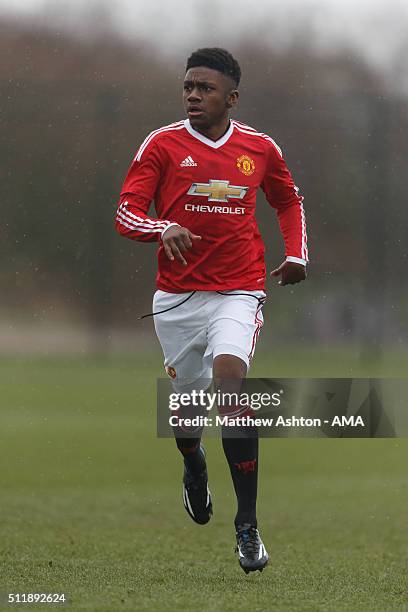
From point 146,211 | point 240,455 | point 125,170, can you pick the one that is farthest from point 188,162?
point 125,170

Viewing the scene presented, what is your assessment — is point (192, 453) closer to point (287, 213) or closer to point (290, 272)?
point (290, 272)

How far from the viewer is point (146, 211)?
489 centimetres

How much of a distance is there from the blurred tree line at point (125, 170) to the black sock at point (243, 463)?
9.28 metres

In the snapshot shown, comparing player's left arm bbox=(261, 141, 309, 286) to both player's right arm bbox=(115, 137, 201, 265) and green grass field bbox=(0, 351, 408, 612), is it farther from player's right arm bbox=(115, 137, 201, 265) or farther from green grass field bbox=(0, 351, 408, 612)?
green grass field bbox=(0, 351, 408, 612)

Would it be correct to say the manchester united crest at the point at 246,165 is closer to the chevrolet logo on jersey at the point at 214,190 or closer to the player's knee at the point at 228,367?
the chevrolet logo on jersey at the point at 214,190

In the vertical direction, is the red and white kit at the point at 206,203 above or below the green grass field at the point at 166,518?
above

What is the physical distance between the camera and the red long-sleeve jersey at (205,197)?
16.2ft

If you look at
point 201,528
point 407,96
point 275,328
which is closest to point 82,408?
point 275,328

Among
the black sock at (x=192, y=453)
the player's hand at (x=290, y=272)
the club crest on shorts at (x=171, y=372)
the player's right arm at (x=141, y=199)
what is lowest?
the black sock at (x=192, y=453)

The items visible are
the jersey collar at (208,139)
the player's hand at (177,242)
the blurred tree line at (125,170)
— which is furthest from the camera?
the blurred tree line at (125,170)

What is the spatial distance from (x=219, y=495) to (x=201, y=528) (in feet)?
5.05

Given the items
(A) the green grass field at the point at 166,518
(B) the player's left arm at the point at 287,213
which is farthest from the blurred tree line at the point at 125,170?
(B) the player's left arm at the point at 287,213

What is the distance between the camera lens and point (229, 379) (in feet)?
15.6

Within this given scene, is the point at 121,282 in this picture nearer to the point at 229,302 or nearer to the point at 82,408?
the point at 82,408
